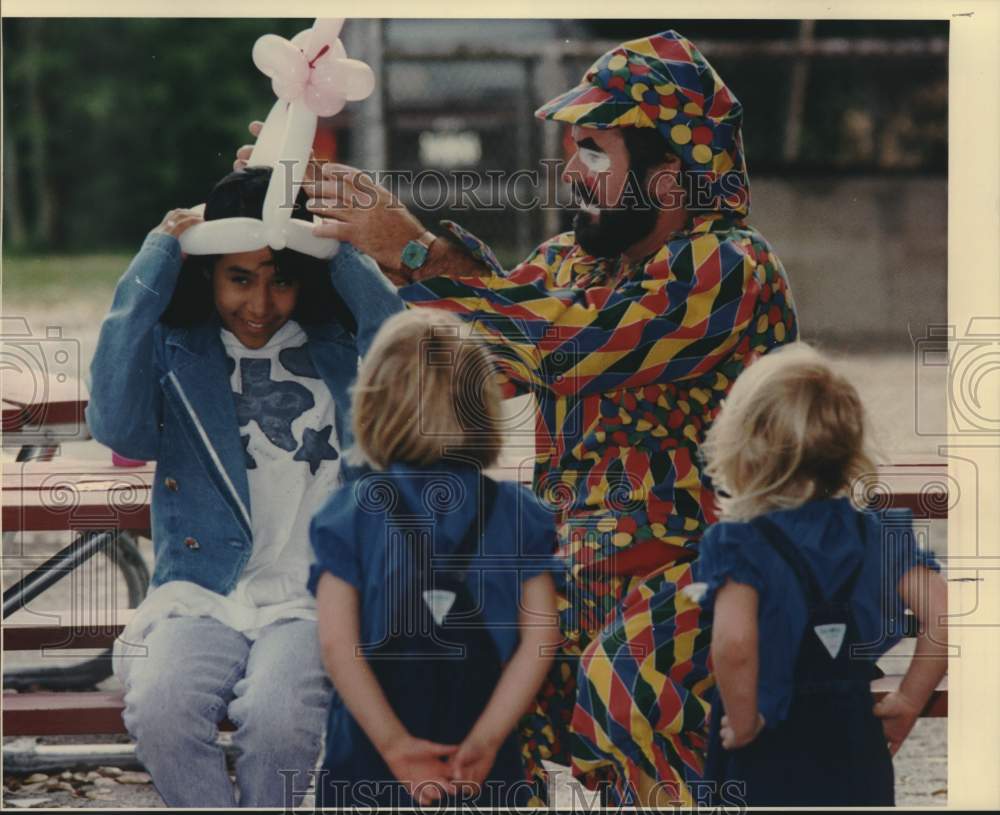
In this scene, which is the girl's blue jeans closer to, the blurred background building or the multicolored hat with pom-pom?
the blurred background building

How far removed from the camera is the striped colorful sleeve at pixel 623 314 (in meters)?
2.70

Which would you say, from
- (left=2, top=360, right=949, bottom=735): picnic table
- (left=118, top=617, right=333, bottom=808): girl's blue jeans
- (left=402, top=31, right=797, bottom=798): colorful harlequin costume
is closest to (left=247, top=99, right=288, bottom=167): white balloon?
(left=402, top=31, right=797, bottom=798): colorful harlequin costume

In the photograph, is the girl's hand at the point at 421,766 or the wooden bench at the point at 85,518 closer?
the girl's hand at the point at 421,766

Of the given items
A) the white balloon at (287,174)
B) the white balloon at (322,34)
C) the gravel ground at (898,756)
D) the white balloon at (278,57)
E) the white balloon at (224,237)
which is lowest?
the gravel ground at (898,756)

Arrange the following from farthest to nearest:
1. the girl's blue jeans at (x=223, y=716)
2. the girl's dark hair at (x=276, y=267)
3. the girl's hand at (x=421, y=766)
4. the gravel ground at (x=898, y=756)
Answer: the gravel ground at (x=898, y=756)
the girl's dark hair at (x=276, y=267)
the girl's blue jeans at (x=223, y=716)
the girl's hand at (x=421, y=766)

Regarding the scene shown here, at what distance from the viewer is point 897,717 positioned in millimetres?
2797

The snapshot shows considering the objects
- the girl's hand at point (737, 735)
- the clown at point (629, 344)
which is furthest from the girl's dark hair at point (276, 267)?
the girl's hand at point (737, 735)

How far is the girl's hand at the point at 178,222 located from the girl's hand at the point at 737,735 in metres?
1.31

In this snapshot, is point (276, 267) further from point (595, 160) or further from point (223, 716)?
point (223, 716)

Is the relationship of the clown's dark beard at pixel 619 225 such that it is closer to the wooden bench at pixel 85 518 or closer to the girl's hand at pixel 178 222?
the wooden bench at pixel 85 518

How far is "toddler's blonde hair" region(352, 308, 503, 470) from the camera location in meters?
2.62

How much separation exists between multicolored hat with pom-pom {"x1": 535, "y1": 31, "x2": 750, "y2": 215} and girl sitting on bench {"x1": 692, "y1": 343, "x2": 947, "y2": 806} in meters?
0.38

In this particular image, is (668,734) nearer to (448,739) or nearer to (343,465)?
(448,739)

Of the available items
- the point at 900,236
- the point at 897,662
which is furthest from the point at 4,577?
the point at 900,236
